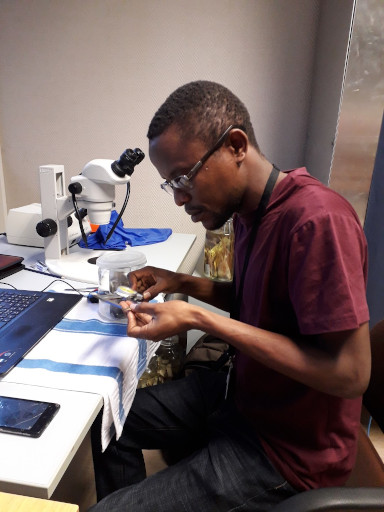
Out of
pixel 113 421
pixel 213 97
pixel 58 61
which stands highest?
pixel 58 61

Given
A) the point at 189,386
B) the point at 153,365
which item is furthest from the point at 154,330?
the point at 153,365

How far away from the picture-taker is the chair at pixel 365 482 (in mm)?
643

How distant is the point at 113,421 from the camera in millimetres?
782

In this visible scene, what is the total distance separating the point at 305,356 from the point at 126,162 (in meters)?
0.87

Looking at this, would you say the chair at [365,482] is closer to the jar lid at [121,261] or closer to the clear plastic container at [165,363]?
the jar lid at [121,261]

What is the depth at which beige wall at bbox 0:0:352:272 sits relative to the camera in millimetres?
Answer: 1972

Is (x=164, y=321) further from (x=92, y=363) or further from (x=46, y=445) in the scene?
(x=46, y=445)

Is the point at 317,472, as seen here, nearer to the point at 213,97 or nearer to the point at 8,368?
the point at 8,368

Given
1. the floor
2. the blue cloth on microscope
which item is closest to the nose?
the blue cloth on microscope

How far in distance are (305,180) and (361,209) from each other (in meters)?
0.95

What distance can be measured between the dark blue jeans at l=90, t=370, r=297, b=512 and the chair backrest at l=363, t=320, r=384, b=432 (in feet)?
1.08

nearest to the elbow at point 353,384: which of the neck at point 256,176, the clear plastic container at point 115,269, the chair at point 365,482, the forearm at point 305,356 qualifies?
the forearm at point 305,356

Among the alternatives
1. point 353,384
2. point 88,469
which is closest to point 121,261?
point 353,384

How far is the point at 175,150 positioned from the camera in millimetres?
840
